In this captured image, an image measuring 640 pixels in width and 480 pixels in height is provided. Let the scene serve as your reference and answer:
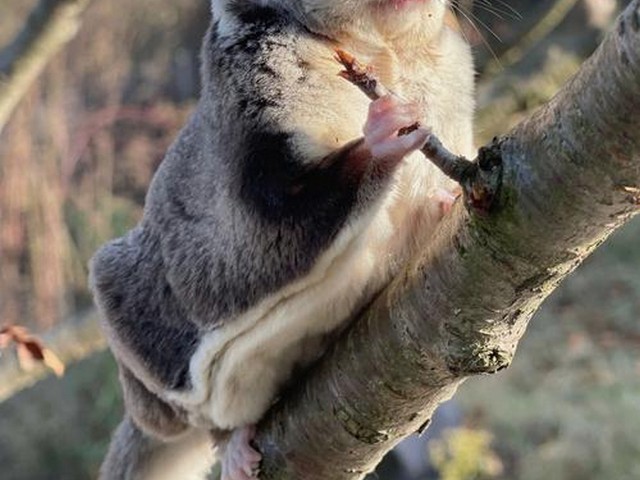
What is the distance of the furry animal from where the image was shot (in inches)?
82.5

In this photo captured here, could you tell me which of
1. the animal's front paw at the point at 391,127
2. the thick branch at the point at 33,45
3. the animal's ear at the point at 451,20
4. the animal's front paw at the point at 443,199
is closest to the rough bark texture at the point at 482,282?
the animal's front paw at the point at 391,127

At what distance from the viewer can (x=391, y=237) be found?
86.5 inches

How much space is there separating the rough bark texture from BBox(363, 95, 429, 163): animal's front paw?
127mm

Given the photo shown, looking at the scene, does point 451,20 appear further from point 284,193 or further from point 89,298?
point 89,298

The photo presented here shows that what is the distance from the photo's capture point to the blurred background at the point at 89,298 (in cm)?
658

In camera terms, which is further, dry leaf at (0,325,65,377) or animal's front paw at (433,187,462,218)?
dry leaf at (0,325,65,377)

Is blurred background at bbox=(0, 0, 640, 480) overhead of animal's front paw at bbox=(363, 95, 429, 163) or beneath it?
beneath

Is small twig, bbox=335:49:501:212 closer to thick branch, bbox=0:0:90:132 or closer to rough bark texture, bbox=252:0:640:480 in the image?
rough bark texture, bbox=252:0:640:480

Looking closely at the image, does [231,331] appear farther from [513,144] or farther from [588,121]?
[588,121]

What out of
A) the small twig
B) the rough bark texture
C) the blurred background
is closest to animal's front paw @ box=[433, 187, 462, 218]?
the rough bark texture

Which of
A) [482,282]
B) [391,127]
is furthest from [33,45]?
[482,282]

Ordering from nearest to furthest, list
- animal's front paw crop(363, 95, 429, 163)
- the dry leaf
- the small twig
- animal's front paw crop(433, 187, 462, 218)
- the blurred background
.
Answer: the small twig < animal's front paw crop(363, 95, 429, 163) < animal's front paw crop(433, 187, 462, 218) < the dry leaf < the blurred background

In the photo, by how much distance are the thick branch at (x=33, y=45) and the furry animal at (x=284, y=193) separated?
3.32ft

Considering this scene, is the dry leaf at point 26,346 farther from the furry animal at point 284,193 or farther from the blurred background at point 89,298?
the blurred background at point 89,298
